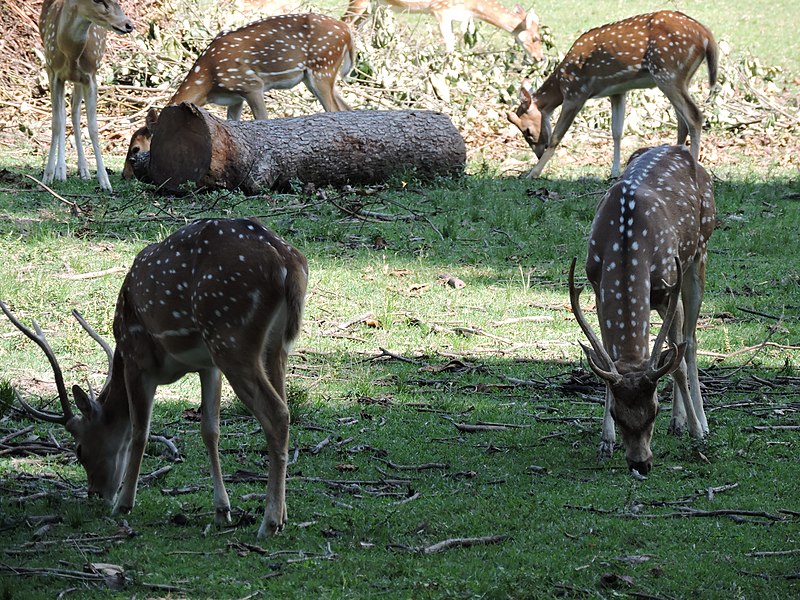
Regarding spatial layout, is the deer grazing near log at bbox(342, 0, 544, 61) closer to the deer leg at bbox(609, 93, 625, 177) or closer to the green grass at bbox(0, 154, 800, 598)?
the deer leg at bbox(609, 93, 625, 177)

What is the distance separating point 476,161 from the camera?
1609 cm

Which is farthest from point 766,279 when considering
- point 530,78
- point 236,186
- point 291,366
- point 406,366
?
point 530,78

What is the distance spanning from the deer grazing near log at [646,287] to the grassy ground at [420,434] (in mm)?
309

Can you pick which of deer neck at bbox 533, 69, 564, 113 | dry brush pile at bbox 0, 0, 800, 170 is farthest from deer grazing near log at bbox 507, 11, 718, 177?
dry brush pile at bbox 0, 0, 800, 170

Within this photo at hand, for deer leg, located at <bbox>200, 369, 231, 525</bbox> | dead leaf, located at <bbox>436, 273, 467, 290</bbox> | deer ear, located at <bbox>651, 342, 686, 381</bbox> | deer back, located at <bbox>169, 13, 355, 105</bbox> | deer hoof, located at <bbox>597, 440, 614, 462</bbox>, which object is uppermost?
deer back, located at <bbox>169, 13, 355, 105</bbox>

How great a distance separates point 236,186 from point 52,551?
798 centimetres

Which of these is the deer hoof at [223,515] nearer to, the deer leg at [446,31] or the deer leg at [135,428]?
the deer leg at [135,428]

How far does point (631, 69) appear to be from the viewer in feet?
49.1

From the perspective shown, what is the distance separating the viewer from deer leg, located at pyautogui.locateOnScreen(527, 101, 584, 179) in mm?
15180

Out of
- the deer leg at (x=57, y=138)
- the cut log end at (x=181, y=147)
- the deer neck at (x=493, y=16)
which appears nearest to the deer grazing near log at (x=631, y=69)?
the cut log end at (x=181, y=147)

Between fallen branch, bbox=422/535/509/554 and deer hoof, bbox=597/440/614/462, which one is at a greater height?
fallen branch, bbox=422/535/509/554

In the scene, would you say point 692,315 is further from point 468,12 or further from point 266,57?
point 468,12

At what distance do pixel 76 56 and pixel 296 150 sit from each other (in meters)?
2.68

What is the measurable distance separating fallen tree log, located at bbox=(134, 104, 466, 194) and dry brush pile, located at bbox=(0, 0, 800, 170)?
2.57 meters
